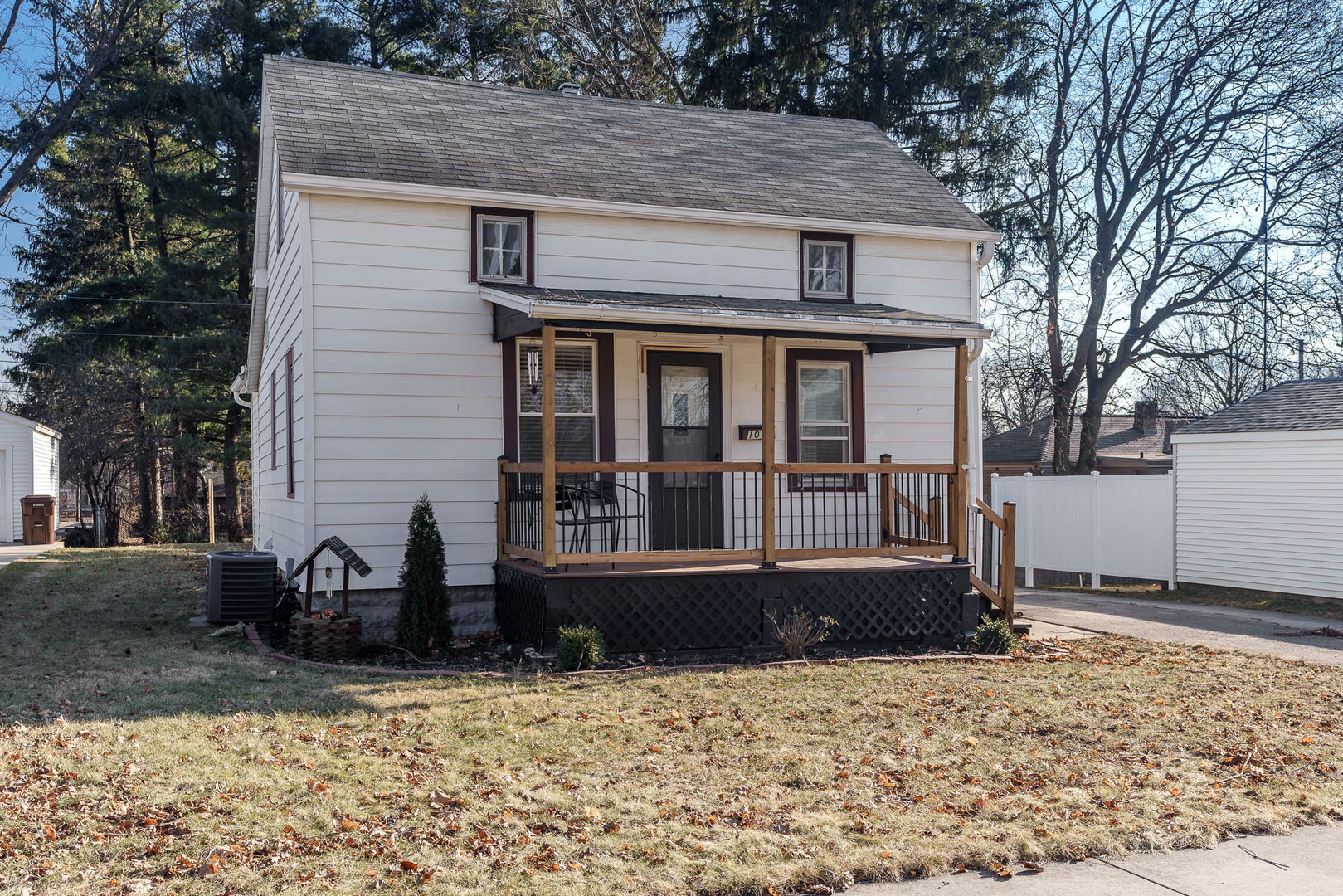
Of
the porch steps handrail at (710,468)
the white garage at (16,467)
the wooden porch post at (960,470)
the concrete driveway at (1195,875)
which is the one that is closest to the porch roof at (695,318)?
the wooden porch post at (960,470)

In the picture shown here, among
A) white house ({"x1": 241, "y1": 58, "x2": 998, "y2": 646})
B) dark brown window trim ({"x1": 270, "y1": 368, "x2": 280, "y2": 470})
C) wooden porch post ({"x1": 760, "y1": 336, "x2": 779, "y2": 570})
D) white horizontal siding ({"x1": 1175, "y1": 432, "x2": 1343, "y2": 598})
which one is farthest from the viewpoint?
white horizontal siding ({"x1": 1175, "y1": 432, "x2": 1343, "y2": 598})

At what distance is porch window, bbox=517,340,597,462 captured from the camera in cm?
1083

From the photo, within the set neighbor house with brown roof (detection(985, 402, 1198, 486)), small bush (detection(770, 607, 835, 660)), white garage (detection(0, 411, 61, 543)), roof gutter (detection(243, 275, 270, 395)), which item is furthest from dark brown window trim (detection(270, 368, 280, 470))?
neighbor house with brown roof (detection(985, 402, 1198, 486))

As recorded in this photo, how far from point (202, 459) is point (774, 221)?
80.1 feet

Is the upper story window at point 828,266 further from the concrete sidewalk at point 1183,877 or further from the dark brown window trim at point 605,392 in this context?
the concrete sidewalk at point 1183,877

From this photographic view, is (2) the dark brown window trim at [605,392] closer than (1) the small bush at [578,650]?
No

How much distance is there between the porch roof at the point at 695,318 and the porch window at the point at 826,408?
1163mm

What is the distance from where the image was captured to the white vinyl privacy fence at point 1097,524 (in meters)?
17.0

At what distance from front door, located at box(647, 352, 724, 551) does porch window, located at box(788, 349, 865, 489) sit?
3.00 ft

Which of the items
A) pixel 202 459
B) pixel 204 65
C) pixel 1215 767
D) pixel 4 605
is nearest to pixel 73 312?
pixel 202 459

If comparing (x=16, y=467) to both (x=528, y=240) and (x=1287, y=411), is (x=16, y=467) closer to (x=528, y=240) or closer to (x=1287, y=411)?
(x=528, y=240)

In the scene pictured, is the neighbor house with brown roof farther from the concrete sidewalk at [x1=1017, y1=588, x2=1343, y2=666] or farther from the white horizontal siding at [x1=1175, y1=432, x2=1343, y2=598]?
the concrete sidewalk at [x1=1017, y1=588, x2=1343, y2=666]


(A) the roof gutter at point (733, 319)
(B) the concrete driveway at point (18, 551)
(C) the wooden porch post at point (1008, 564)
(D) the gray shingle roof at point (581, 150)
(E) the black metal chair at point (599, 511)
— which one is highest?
(D) the gray shingle roof at point (581, 150)

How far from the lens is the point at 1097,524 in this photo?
1777cm
